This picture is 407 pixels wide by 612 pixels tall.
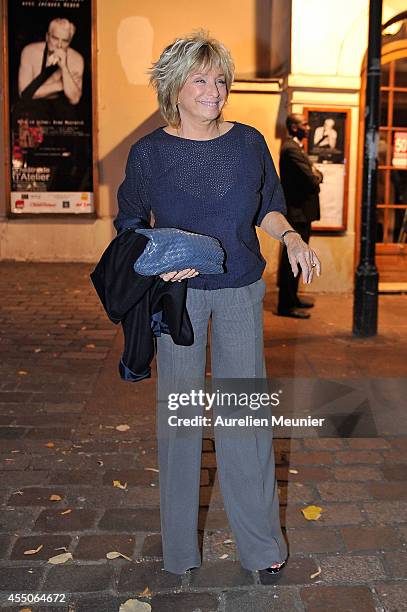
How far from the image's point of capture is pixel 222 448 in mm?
2957

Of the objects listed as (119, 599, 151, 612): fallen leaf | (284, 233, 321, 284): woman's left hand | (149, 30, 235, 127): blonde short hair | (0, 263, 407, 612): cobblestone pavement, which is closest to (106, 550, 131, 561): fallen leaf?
(0, 263, 407, 612): cobblestone pavement

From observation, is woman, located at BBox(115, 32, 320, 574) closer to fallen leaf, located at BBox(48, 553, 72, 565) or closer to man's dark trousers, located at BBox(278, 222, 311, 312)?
fallen leaf, located at BBox(48, 553, 72, 565)

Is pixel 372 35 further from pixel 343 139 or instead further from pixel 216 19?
pixel 216 19

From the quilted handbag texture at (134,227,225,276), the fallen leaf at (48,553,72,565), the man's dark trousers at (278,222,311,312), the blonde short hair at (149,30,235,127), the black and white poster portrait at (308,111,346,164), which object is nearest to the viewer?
the quilted handbag texture at (134,227,225,276)

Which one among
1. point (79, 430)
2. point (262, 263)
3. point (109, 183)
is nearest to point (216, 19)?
point (109, 183)

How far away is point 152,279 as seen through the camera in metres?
2.73

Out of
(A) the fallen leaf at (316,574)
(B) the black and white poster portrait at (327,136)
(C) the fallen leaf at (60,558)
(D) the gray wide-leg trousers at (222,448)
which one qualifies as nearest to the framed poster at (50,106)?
(B) the black and white poster portrait at (327,136)

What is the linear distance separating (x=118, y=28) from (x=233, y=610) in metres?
10.6

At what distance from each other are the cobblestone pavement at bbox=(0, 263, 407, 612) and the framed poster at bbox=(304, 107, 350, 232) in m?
3.26

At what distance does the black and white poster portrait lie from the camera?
9484 mm

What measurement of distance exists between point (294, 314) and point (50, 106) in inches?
228

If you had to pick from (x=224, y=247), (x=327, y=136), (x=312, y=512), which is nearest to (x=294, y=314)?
(x=327, y=136)

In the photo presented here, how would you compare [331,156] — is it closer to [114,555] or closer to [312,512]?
[312,512]

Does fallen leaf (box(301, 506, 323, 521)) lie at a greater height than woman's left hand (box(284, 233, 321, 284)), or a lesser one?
lesser
